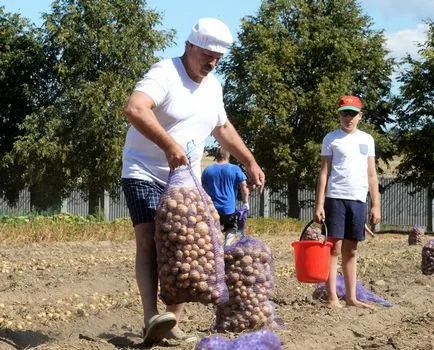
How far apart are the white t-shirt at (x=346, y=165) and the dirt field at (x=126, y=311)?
911 mm

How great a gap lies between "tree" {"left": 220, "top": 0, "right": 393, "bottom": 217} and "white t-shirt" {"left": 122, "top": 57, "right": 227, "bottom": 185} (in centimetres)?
2709

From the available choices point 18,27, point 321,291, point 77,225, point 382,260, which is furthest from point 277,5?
point 321,291

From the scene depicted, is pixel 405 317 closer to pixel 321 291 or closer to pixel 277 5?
pixel 321 291

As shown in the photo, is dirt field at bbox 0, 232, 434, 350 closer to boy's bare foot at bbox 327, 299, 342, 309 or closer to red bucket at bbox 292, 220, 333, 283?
boy's bare foot at bbox 327, 299, 342, 309

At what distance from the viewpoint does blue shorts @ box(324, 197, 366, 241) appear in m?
7.45

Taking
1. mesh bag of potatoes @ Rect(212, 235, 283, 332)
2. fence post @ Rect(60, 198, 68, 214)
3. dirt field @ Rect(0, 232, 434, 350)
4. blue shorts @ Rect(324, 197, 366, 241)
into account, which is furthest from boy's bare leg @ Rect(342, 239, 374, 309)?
fence post @ Rect(60, 198, 68, 214)

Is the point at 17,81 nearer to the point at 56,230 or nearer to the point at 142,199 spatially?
the point at 56,230

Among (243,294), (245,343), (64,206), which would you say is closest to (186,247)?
(245,343)

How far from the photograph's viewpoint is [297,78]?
3469 centimetres

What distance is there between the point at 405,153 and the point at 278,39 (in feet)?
20.2

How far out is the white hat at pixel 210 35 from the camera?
516cm

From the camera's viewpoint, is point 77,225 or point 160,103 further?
point 77,225

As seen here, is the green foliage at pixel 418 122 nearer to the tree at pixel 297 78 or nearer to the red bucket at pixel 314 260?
the tree at pixel 297 78

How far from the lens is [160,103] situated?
17.1 feet
